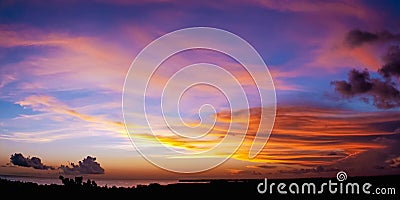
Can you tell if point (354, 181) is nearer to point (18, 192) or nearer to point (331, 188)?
point (331, 188)

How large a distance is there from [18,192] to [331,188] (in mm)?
32612

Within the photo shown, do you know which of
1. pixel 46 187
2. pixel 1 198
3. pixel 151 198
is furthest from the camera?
pixel 46 187

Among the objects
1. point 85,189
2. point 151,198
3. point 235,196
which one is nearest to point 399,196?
point 235,196

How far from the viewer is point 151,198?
2132 inches

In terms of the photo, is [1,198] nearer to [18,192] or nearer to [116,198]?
[18,192]

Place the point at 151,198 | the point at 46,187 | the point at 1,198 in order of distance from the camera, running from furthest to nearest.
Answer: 1. the point at 46,187
2. the point at 151,198
3. the point at 1,198

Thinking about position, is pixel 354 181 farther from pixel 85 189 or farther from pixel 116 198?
pixel 85 189

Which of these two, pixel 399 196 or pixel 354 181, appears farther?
pixel 354 181

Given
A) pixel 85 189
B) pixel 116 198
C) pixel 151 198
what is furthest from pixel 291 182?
pixel 85 189

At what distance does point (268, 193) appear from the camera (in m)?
55.9

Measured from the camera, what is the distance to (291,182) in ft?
186

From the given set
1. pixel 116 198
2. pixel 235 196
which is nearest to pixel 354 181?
pixel 235 196

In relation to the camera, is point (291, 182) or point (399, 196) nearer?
point (399, 196)

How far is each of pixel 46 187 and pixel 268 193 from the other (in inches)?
956
